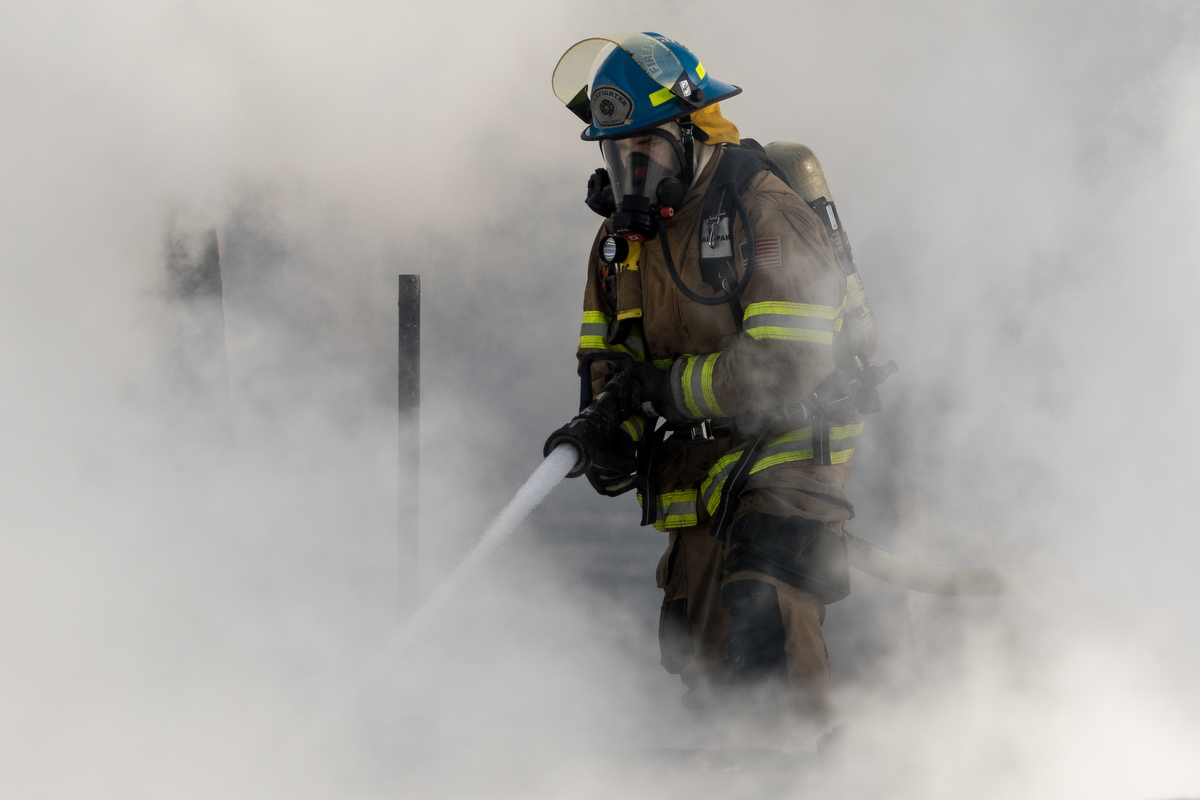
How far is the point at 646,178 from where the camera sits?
2.82m

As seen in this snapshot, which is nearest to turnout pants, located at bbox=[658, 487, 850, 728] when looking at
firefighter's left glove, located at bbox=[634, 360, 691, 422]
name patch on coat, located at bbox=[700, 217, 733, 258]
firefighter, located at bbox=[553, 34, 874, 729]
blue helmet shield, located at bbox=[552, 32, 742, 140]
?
firefighter, located at bbox=[553, 34, 874, 729]

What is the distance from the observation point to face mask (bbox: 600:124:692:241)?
110 inches

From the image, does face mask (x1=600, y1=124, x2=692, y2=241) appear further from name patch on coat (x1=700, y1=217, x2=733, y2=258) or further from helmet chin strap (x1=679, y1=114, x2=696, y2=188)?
name patch on coat (x1=700, y1=217, x2=733, y2=258)

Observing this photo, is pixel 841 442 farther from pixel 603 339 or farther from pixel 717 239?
pixel 603 339

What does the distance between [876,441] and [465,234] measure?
104 inches

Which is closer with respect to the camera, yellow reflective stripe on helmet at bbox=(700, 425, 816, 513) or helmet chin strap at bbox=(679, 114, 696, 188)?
yellow reflective stripe on helmet at bbox=(700, 425, 816, 513)

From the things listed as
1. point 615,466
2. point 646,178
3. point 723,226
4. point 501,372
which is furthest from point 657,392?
point 501,372

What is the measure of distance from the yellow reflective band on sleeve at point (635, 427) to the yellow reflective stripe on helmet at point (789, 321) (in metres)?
0.54

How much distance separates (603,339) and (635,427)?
0.30 metres

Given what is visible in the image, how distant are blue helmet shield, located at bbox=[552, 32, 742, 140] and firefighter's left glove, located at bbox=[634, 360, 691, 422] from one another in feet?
2.25

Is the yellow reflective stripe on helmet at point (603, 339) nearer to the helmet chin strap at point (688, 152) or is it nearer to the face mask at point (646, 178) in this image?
the face mask at point (646, 178)

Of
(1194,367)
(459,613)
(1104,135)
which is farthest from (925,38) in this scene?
(459,613)

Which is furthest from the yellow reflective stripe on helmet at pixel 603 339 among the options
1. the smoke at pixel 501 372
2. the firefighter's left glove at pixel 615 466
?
the smoke at pixel 501 372

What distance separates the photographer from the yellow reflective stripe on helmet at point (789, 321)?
2.58 meters
